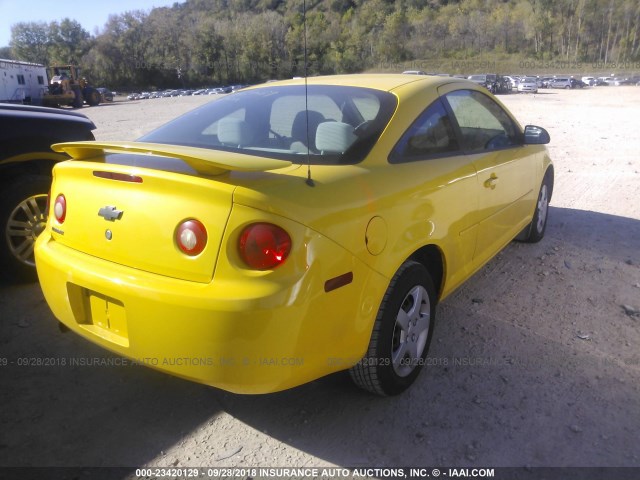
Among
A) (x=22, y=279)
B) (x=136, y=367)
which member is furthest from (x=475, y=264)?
(x=22, y=279)

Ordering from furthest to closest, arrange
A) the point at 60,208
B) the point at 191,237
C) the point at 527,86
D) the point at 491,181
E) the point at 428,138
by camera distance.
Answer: the point at 527,86 < the point at 491,181 < the point at 428,138 < the point at 60,208 < the point at 191,237

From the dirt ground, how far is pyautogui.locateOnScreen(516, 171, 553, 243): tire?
1.03 meters

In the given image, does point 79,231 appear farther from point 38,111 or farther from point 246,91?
point 38,111

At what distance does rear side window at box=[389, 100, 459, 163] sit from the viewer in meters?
2.51

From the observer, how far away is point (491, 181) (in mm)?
3195

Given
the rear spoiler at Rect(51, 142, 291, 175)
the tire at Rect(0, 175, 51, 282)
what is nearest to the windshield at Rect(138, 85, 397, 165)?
the rear spoiler at Rect(51, 142, 291, 175)

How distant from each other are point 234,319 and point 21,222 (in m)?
2.73

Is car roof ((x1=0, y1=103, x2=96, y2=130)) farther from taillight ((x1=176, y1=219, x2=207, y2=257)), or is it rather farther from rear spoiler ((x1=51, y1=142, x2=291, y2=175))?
taillight ((x1=176, y1=219, x2=207, y2=257))

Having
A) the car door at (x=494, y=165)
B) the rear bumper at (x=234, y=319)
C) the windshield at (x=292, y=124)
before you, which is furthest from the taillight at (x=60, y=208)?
the car door at (x=494, y=165)

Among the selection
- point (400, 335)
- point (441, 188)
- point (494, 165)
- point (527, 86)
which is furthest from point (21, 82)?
point (400, 335)

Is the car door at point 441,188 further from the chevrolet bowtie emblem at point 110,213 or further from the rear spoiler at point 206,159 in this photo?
the chevrolet bowtie emblem at point 110,213

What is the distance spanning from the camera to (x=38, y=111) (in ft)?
13.5

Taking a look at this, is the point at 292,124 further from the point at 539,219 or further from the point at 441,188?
the point at 539,219

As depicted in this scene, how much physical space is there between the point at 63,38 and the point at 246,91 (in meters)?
76.5
